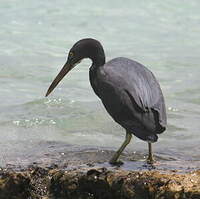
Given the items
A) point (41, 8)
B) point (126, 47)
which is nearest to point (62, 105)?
point (126, 47)

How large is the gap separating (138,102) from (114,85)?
0.27 meters

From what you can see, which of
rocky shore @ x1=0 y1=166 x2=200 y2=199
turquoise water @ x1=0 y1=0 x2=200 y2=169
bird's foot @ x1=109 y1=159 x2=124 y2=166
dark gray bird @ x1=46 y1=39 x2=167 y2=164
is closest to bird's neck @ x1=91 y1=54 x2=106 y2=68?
dark gray bird @ x1=46 y1=39 x2=167 y2=164

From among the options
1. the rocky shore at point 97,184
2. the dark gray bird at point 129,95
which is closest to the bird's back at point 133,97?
the dark gray bird at point 129,95

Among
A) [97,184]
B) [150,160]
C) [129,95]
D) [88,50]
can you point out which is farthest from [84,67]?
[97,184]

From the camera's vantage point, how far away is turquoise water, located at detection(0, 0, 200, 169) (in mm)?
7504

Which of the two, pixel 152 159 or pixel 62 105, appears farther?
pixel 62 105

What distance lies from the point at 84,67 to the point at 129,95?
5.23 meters

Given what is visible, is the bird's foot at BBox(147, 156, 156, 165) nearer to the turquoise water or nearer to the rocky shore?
the turquoise water

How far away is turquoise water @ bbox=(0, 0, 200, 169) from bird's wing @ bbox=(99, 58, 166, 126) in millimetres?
717

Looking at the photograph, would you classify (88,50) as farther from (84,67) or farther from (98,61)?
(84,67)

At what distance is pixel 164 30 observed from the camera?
13.7 m

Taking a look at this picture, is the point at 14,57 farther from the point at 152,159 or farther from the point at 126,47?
the point at 152,159

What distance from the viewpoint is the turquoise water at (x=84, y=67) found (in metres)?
7.50

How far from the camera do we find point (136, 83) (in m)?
5.86
